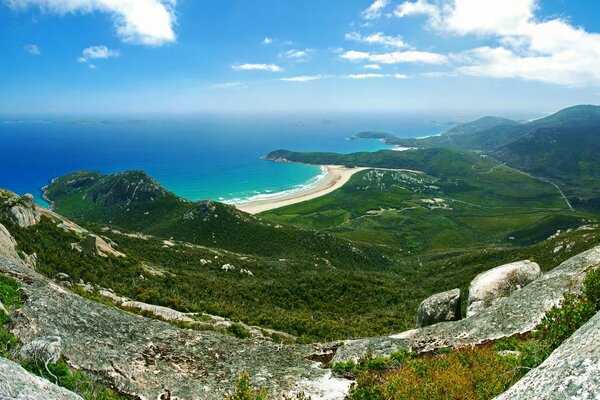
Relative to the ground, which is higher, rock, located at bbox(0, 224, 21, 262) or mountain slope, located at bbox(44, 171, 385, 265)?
rock, located at bbox(0, 224, 21, 262)

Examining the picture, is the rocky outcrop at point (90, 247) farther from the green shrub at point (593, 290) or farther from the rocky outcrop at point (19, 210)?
the green shrub at point (593, 290)

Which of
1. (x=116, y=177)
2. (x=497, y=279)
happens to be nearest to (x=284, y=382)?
(x=497, y=279)

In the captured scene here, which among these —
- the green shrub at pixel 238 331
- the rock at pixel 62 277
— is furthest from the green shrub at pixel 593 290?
the rock at pixel 62 277

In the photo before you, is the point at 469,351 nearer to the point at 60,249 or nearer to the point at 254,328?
the point at 254,328

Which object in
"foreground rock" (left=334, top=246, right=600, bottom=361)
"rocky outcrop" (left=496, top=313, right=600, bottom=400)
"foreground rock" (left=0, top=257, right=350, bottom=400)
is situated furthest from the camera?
"foreground rock" (left=334, top=246, right=600, bottom=361)

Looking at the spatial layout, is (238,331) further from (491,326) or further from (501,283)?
(501,283)

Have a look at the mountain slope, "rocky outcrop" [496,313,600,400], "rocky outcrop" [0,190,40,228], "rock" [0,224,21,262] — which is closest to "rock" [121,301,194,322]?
"rock" [0,224,21,262]

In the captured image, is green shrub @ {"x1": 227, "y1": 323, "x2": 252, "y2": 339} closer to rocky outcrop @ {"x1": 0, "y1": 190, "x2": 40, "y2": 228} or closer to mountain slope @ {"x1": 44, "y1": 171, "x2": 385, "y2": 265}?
rocky outcrop @ {"x1": 0, "y1": 190, "x2": 40, "y2": 228}
